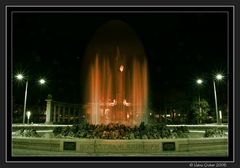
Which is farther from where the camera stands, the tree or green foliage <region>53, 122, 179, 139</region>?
the tree

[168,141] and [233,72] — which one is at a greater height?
[233,72]

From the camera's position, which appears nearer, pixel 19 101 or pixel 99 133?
pixel 99 133

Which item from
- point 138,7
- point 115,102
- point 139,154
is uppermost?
point 138,7

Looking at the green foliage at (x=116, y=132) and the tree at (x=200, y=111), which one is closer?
the green foliage at (x=116, y=132)

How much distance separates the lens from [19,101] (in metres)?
68.0

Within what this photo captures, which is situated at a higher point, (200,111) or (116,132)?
(116,132)

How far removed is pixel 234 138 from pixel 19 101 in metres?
55.7

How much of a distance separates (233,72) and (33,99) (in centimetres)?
6109

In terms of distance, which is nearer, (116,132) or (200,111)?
(116,132)

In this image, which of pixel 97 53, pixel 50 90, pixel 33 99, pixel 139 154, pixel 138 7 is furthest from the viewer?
pixel 50 90

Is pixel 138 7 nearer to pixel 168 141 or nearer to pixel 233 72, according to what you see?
pixel 233 72

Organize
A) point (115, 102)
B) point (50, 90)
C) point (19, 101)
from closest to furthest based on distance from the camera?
point (115, 102) < point (19, 101) < point (50, 90)

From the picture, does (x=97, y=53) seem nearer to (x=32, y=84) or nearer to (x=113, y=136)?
(x=113, y=136)

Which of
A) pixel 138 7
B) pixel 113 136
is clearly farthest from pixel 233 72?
pixel 113 136
